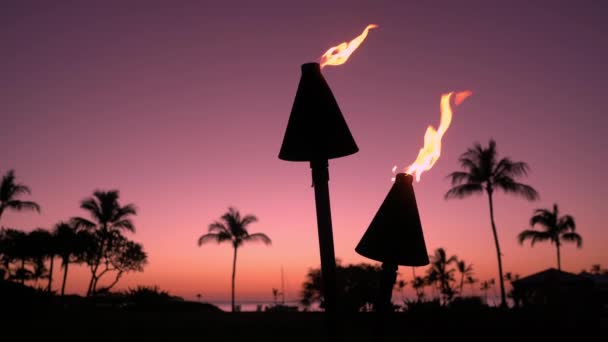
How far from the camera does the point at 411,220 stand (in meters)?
2.04

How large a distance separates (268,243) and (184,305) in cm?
1732

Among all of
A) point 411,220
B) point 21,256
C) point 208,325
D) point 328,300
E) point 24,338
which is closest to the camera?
point 328,300

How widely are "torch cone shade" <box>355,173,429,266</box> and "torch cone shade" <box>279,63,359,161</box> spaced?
0.29 metres

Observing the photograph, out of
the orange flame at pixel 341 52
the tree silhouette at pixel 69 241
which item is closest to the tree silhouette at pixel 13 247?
the tree silhouette at pixel 69 241

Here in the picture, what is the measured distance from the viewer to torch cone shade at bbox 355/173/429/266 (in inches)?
77.4

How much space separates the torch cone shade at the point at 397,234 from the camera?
196 centimetres

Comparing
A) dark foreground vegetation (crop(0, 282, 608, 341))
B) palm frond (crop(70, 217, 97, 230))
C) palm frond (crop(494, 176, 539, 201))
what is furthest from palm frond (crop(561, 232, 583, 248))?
palm frond (crop(70, 217, 97, 230))

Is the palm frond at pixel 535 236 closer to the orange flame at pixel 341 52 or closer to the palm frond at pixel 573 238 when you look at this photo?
the palm frond at pixel 573 238

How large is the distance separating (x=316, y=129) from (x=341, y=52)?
786mm

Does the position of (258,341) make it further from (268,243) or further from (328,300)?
(268,243)

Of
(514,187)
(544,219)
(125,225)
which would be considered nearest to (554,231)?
(544,219)

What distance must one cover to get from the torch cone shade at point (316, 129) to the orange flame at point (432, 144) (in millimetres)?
585

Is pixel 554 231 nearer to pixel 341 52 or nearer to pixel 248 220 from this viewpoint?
pixel 248 220

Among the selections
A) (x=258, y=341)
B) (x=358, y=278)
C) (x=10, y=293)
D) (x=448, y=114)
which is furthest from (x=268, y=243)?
(x=448, y=114)
